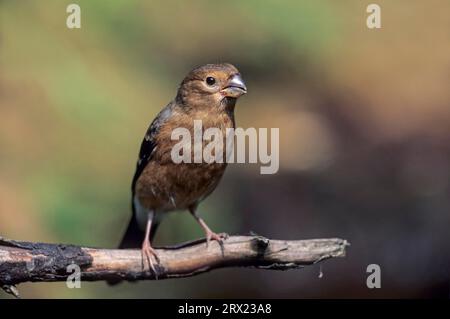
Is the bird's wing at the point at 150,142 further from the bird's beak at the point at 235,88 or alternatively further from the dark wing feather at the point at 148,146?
the bird's beak at the point at 235,88

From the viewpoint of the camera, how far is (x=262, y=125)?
34.0 feet

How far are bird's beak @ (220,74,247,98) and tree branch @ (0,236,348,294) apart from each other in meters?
1.00

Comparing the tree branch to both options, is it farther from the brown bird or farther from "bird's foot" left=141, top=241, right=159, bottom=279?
the brown bird

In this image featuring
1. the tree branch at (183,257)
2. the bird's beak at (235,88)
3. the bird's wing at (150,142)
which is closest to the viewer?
the tree branch at (183,257)

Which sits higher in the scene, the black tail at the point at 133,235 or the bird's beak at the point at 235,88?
the bird's beak at the point at 235,88

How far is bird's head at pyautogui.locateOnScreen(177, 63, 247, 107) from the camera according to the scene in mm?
5406

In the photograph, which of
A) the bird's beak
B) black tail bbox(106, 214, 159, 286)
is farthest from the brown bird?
black tail bbox(106, 214, 159, 286)

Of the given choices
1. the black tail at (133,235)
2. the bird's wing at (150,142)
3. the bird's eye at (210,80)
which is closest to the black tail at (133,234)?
the black tail at (133,235)

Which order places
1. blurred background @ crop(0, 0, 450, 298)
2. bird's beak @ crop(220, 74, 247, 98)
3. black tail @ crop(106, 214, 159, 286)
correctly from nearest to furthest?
bird's beak @ crop(220, 74, 247, 98)
black tail @ crop(106, 214, 159, 286)
blurred background @ crop(0, 0, 450, 298)

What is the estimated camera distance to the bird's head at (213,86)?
541 cm

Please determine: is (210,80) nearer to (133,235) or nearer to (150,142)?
(150,142)

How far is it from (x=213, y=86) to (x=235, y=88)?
19 centimetres
